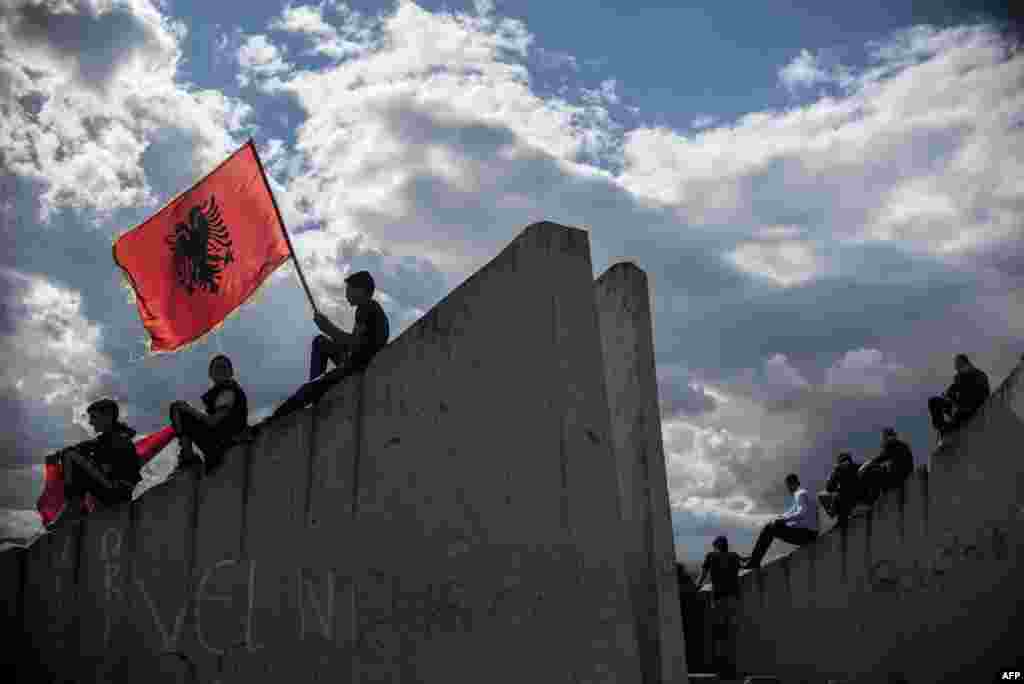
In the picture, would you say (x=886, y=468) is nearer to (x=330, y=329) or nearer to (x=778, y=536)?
(x=778, y=536)

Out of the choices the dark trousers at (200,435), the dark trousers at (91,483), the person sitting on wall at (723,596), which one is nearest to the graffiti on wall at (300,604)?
the dark trousers at (91,483)

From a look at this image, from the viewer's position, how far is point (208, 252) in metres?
Answer: 8.78

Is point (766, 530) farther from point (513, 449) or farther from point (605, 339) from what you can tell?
point (513, 449)

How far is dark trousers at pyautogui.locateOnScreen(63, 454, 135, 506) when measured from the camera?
326 inches

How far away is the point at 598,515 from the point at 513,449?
0.65 metres

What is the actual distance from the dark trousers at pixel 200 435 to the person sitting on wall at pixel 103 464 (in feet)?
3.62

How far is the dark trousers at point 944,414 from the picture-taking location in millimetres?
11117

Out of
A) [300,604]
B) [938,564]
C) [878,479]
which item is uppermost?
[878,479]

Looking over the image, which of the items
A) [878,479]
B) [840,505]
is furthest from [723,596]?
[878,479]

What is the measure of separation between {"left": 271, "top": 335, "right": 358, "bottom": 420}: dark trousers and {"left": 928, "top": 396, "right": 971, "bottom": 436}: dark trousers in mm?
7058

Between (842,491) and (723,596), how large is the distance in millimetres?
2246

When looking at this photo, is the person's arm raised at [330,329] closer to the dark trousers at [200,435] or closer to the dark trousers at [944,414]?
the dark trousers at [200,435]

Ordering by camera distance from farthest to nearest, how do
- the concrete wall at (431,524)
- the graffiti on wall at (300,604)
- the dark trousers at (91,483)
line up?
the dark trousers at (91,483) < the graffiti on wall at (300,604) < the concrete wall at (431,524)

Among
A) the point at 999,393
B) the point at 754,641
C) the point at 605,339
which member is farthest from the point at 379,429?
the point at 754,641
